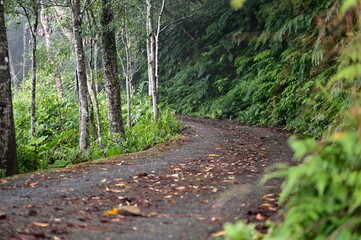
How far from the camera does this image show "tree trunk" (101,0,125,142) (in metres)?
12.3

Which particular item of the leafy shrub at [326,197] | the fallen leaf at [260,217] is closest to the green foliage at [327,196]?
the leafy shrub at [326,197]

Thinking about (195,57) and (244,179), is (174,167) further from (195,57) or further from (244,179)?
(195,57)

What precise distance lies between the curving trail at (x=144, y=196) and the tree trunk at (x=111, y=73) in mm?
3451

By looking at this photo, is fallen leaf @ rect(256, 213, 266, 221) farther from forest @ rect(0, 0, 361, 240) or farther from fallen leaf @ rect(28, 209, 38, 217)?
fallen leaf @ rect(28, 209, 38, 217)

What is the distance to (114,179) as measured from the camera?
252 inches

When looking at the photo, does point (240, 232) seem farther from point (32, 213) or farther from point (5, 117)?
point (5, 117)

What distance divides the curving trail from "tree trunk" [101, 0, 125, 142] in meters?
3.45

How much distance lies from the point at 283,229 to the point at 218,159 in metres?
5.48

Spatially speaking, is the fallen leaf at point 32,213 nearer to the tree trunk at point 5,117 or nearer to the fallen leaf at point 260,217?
the fallen leaf at point 260,217

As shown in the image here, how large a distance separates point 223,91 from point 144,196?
1806 cm

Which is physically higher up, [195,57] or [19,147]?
[195,57]

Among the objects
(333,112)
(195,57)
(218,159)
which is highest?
(195,57)

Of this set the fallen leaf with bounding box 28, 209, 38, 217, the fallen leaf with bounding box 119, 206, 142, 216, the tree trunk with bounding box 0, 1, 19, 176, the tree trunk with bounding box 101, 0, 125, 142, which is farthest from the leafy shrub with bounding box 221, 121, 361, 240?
the tree trunk with bounding box 101, 0, 125, 142

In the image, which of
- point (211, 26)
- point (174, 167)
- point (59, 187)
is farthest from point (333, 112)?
point (211, 26)
